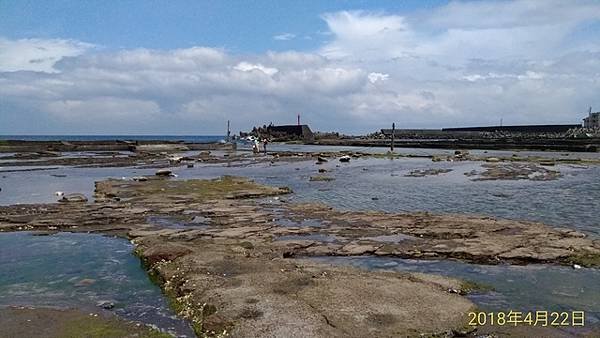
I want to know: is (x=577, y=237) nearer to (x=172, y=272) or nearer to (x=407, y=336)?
(x=407, y=336)

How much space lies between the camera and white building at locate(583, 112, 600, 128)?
139m

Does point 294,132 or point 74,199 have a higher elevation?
point 294,132

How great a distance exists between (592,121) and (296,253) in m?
153

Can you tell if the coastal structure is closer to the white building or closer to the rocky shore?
the white building

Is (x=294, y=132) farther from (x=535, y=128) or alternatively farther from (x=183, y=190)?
(x=183, y=190)

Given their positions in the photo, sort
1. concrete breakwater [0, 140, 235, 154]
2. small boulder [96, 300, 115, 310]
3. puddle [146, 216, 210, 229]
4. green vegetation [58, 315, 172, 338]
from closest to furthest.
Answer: green vegetation [58, 315, 172, 338], small boulder [96, 300, 115, 310], puddle [146, 216, 210, 229], concrete breakwater [0, 140, 235, 154]

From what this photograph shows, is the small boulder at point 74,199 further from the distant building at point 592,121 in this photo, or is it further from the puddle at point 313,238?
the distant building at point 592,121

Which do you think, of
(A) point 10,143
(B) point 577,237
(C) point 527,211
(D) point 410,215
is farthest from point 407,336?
(A) point 10,143

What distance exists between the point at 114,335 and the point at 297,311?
329cm

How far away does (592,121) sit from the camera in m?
141

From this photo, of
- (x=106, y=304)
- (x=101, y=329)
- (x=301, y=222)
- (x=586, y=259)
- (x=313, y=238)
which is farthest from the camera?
(x=301, y=222)

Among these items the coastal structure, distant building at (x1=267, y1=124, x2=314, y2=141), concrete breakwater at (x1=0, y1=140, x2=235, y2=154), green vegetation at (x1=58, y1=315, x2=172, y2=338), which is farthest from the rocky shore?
the coastal structure

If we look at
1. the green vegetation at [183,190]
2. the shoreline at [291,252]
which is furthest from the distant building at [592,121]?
the shoreline at [291,252]

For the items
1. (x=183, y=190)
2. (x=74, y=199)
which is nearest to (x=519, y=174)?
(x=183, y=190)
